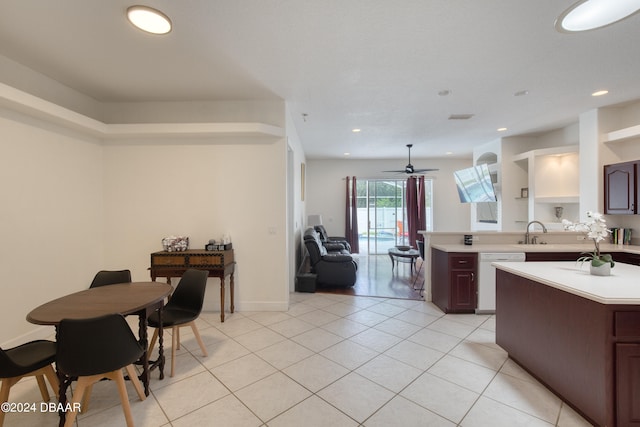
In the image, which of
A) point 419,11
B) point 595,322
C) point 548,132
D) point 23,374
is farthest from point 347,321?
point 548,132

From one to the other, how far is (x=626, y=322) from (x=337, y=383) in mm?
2008

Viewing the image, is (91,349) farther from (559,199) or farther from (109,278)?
(559,199)

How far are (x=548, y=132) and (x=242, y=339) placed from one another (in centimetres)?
677

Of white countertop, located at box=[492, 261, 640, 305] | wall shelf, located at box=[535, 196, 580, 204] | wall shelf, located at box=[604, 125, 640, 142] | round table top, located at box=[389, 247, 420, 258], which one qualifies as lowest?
round table top, located at box=[389, 247, 420, 258]

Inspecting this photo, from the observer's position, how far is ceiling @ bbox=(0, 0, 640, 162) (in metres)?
2.03

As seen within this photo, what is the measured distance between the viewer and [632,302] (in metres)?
1.60

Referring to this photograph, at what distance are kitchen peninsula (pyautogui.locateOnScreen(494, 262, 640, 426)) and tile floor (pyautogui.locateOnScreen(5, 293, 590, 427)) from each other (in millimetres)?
196

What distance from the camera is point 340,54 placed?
258cm

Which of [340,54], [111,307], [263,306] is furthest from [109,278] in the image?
[340,54]

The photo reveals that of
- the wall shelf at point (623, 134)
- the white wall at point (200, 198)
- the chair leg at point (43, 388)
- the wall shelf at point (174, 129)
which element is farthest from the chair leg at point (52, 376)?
the wall shelf at point (623, 134)

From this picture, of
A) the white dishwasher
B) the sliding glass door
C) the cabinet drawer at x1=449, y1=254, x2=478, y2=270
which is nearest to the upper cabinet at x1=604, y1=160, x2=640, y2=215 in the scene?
the white dishwasher

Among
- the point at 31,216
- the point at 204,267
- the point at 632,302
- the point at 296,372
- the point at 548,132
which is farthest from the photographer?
the point at 548,132

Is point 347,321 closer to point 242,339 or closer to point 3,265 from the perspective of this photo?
point 242,339

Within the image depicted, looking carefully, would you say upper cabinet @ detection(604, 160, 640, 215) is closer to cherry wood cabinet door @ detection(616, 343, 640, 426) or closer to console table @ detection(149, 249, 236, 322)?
cherry wood cabinet door @ detection(616, 343, 640, 426)
